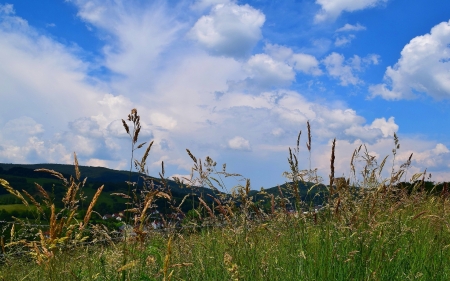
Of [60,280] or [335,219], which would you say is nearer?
[60,280]

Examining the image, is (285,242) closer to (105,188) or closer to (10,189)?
(10,189)

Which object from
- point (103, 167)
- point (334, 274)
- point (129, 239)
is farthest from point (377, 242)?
point (103, 167)

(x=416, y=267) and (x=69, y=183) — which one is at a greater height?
(x=69, y=183)

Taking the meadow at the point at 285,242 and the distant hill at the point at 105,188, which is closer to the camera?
the meadow at the point at 285,242

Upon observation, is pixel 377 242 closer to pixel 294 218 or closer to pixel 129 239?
pixel 294 218

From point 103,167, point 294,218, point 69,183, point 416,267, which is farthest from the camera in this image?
point 103,167

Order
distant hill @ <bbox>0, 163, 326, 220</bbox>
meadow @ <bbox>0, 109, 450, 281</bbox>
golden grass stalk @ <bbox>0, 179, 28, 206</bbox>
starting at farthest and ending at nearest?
distant hill @ <bbox>0, 163, 326, 220</bbox> → meadow @ <bbox>0, 109, 450, 281</bbox> → golden grass stalk @ <bbox>0, 179, 28, 206</bbox>

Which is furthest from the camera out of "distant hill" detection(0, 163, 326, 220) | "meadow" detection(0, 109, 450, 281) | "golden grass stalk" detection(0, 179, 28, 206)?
"distant hill" detection(0, 163, 326, 220)

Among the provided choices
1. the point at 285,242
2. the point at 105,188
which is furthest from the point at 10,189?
the point at 105,188

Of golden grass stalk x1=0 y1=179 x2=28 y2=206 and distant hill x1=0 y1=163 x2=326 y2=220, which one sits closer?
golden grass stalk x1=0 y1=179 x2=28 y2=206

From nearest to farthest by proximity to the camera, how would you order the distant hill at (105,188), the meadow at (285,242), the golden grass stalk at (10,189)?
the golden grass stalk at (10,189), the meadow at (285,242), the distant hill at (105,188)

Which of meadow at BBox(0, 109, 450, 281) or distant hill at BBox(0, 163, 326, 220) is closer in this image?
meadow at BBox(0, 109, 450, 281)

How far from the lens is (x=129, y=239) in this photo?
335 cm

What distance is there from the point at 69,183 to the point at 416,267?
3395 millimetres
